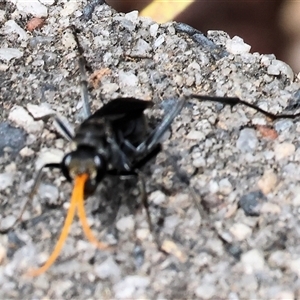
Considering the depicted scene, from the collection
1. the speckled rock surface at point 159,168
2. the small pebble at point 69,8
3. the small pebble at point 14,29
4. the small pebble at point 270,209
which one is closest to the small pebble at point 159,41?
the speckled rock surface at point 159,168

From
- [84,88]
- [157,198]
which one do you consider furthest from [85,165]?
[84,88]

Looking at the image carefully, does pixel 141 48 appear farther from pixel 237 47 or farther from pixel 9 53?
pixel 9 53

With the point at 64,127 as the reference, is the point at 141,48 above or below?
above

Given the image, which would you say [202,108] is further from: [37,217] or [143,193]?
[37,217]

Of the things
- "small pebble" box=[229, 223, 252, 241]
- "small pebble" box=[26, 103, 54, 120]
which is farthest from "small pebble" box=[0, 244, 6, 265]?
"small pebble" box=[229, 223, 252, 241]

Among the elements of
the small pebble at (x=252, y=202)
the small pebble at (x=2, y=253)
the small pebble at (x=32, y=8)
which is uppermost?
the small pebble at (x=32, y=8)

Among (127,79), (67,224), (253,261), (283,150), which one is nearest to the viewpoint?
(67,224)

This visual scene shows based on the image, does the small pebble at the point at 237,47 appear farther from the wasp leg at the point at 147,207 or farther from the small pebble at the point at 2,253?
the small pebble at the point at 2,253
